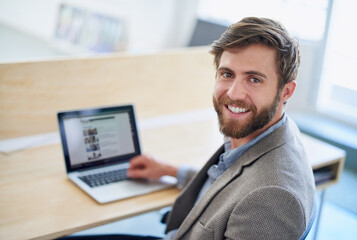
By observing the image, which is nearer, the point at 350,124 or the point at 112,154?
the point at 112,154

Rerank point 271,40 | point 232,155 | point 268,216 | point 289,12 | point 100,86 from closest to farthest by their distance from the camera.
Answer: point 268,216, point 271,40, point 232,155, point 100,86, point 289,12

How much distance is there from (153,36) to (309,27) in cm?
163

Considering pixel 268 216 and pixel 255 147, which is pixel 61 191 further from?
pixel 268 216

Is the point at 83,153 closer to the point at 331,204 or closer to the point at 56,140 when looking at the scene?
the point at 56,140

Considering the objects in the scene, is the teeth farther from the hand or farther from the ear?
the hand

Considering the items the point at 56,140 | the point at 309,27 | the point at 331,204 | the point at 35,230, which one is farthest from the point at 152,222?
the point at 309,27

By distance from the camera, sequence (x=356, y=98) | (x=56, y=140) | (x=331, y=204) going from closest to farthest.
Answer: (x=56, y=140)
(x=331, y=204)
(x=356, y=98)

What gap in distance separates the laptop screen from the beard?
0.57m

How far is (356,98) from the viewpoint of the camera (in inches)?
137

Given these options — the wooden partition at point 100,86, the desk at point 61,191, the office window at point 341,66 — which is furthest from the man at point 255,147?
the office window at point 341,66

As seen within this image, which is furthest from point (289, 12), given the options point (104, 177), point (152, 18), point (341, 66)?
point (104, 177)

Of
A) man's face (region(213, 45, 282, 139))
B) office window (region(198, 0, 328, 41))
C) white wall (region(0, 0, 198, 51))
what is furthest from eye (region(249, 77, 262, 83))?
white wall (region(0, 0, 198, 51))

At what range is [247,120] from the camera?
1.37 metres

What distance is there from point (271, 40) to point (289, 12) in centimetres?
274
